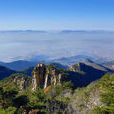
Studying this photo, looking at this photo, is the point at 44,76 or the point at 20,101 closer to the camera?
the point at 20,101

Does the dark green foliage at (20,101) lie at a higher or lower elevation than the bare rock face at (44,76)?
higher

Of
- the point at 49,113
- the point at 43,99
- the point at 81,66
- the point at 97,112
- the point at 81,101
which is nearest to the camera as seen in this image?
the point at 97,112

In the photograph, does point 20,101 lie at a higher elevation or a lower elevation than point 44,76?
higher

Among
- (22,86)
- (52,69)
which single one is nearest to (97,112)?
(52,69)

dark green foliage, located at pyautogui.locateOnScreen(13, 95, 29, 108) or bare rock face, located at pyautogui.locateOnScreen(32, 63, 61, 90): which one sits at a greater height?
dark green foliage, located at pyautogui.locateOnScreen(13, 95, 29, 108)

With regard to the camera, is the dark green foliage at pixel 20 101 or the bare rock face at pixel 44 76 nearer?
the dark green foliage at pixel 20 101

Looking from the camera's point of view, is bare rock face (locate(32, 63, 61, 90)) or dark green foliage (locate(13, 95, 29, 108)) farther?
bare rock face (locate(32, 63, 61, 90))

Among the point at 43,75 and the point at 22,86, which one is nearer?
the point at 43,75

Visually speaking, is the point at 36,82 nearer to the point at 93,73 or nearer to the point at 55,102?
the point at 55,102
